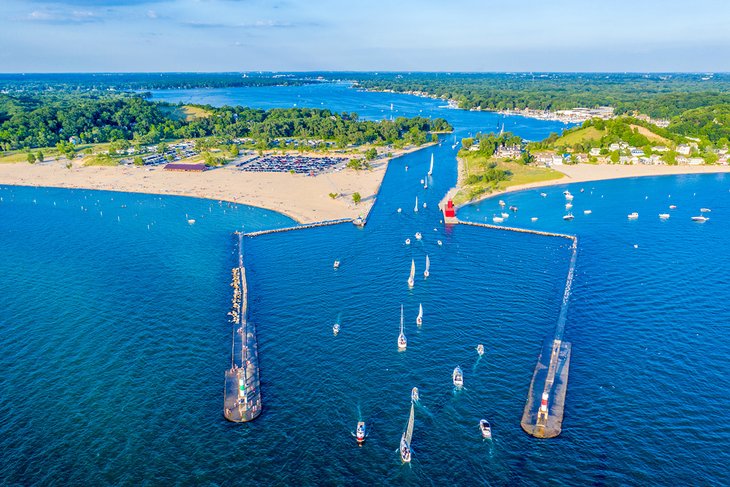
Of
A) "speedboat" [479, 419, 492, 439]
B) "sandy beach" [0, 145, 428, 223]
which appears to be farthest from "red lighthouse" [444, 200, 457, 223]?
"speedboat" [479, 419, 492, 439]

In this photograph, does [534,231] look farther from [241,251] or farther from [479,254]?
[241,251]

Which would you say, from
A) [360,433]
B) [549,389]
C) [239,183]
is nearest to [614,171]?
[239,183]

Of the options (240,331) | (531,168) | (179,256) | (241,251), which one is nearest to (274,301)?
(240,331)

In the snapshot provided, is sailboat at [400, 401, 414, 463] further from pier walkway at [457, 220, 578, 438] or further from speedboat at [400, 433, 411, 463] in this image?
pier walkway at [457, 220, 578, 438]

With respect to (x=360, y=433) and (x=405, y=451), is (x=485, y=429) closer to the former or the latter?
(x=405, y=451)

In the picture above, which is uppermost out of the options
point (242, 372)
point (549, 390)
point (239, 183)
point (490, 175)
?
point (490, 175)

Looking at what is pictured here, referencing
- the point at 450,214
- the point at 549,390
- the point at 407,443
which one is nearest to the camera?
the point at 407,443
